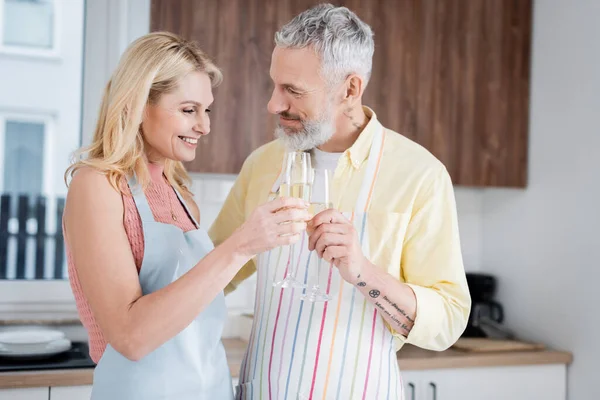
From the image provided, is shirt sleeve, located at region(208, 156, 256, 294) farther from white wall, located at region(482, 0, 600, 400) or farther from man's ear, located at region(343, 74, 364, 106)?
white wall, located at region(482, 0, 600, 400)

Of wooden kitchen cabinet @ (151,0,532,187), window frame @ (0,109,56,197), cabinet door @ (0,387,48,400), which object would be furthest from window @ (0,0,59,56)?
cabinet door @ (0,387,48,400)

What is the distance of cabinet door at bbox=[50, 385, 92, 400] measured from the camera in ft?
7.37

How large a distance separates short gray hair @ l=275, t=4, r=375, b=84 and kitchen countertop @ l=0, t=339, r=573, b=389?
Answer: 1060mm

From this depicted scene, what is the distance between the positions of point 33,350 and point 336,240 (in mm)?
1278

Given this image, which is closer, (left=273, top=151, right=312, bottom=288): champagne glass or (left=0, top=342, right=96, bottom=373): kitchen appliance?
(left=273, top=151, right=312, bottom=288): champagne glass

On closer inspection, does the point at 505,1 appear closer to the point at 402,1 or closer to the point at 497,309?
the point at 402,1

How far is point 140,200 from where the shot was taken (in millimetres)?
1524

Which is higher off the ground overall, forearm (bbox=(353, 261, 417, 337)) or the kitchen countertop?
forearm (bbox=(353, 261, 417, 337))

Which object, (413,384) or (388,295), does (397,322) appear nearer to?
(388,295)

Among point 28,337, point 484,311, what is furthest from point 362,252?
point 484,311

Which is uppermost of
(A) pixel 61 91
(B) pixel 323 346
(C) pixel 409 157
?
(A) pixel 61 91

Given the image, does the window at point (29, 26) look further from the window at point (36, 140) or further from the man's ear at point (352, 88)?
the man's ear at point (352, 88)

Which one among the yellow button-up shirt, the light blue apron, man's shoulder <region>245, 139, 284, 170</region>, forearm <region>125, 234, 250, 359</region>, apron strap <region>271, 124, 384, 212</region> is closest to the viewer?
forearm <region>125, 234, 250, 359</region>

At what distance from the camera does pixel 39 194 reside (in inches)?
112
